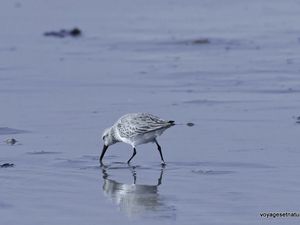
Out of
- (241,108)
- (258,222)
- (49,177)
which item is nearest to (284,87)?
(241,108)

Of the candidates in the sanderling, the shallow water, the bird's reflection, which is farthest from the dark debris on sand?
the bird's reflection

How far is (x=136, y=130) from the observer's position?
10.5 metres

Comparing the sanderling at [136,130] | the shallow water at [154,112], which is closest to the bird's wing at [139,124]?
the sanderling at [136,130]

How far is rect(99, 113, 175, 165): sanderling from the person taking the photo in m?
10.4

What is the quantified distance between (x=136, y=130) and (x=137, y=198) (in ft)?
5.93

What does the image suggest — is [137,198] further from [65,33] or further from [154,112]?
[65,33]

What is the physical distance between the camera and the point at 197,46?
18.5 meters

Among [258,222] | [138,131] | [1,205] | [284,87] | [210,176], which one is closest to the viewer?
[258,222]

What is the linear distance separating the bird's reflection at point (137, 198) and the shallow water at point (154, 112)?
1 cm

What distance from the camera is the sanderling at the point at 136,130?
10.4 metres

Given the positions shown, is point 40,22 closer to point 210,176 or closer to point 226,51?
point 226,51

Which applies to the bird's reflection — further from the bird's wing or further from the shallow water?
the bird's wing

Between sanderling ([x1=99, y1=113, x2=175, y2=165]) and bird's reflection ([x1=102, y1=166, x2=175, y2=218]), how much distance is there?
0.61m

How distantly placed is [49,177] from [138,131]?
1333 millimetres
